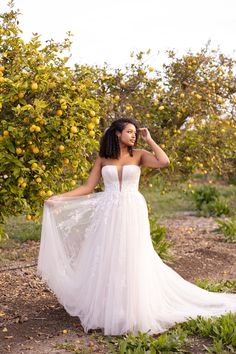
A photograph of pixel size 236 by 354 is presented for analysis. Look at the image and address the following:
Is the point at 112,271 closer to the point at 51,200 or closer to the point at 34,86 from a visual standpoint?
the point at 51,200

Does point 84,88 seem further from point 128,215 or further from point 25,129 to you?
point 128,215

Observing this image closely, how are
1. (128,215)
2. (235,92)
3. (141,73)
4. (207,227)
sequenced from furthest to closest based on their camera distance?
(207,227)
(235,92)
(141,73)
(128,215)

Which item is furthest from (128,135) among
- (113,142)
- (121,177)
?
(121,177)

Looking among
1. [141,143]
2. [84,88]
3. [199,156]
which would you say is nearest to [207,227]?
[199,156]

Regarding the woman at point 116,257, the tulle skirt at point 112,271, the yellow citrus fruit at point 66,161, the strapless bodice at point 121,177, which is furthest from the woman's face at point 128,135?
the yellow citrus fruit at point 66,161

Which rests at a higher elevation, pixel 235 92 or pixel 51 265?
pixel 235 92

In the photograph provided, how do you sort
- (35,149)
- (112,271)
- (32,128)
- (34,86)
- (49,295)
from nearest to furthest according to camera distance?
(112,271) → (32,128) → (34,86) → (35,149) → (49,295)

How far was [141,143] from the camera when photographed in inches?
336

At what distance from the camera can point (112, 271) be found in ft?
17.2

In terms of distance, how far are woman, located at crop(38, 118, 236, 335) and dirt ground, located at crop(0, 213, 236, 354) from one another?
238 mm

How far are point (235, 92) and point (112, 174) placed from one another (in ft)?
13.9

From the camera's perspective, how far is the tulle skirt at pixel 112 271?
520 cm

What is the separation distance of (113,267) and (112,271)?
3 centimetres

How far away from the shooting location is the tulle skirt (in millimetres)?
5203
